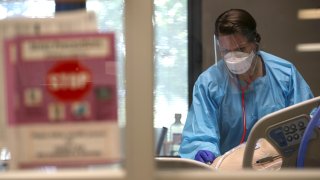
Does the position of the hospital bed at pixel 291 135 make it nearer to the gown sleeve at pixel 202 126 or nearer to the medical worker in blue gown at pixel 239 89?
the gown sleeve at pixel 202 126

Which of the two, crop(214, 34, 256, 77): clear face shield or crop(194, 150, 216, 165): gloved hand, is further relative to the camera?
crop(214, 34, 256, 77): clear face shield

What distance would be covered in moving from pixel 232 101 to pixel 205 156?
0.46 meters

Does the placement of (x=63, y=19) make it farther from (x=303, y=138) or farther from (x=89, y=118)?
(x=303, y=138)

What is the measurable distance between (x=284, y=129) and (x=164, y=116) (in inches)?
77.4

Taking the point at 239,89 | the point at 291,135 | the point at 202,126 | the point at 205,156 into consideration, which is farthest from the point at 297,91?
the point at 291,135

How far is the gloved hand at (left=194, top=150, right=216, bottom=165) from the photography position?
6.04 ft

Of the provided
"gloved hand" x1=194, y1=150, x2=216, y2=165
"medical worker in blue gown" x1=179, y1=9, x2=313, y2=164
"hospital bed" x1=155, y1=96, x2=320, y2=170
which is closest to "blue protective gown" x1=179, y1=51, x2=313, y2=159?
"medical worker in blue gown" x1=179, y1=9, x2=313, y2=164

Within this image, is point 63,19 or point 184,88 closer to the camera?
point 63,19

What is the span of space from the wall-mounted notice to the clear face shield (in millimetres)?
1643

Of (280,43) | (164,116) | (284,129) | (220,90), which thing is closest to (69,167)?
(284,129)

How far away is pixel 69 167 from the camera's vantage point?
0.65 meters

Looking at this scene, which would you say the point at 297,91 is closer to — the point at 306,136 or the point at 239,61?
the point at 239,61

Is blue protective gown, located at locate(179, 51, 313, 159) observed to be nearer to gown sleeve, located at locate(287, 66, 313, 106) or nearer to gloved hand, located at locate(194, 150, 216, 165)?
gown sleeve, located at locate(287, 66, 313, 106)

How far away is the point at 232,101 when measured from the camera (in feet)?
7.38
